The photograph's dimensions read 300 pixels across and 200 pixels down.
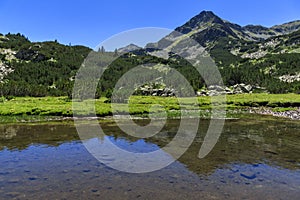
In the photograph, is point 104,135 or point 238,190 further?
point 104,135

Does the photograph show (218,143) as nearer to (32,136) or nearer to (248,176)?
(248,176)

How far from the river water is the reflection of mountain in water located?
3.6 inches

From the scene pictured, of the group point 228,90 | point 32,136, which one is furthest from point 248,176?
point 228,90

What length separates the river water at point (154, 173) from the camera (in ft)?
55.3

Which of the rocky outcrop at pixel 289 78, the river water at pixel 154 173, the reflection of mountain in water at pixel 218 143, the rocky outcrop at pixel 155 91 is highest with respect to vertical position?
the rocky outcrop at pixel 289 78

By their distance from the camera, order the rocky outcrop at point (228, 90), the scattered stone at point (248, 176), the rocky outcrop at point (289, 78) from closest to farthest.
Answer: the scattered stone at point (248, 176) < the rocky outcrop at point (228, 90) < the rocky outcrop at point (289, 78)

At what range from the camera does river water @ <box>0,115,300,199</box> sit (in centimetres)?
1684

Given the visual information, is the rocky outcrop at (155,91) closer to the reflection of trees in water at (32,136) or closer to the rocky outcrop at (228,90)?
the rocky outcrop at (228,90)

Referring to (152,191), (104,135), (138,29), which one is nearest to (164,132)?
(104,135)

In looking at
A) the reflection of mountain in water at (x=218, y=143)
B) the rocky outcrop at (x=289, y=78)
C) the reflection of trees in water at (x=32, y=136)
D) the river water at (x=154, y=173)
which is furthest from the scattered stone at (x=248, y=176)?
the rocky outcrop at (x=289, y=78)

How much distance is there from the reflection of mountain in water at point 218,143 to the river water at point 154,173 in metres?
0.09

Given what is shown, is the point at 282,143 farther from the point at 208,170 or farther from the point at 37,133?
the point at 37,133

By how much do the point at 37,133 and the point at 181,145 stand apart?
21952 mm

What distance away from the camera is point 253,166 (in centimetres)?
2317
